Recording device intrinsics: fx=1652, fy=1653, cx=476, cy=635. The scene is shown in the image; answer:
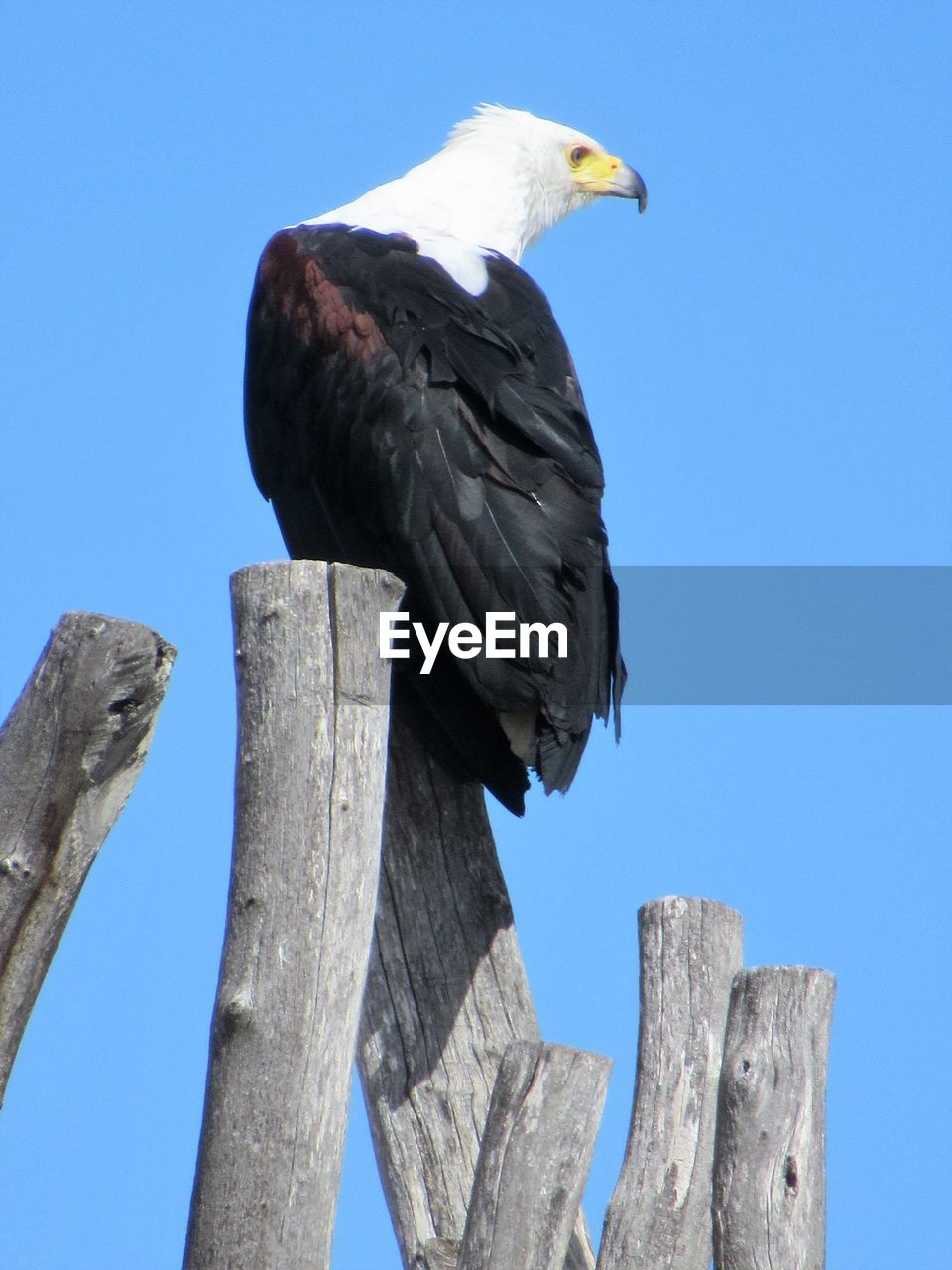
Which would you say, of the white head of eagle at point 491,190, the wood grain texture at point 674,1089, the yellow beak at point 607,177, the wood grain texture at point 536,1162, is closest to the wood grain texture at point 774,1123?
the wood grain texture at point 674,1089

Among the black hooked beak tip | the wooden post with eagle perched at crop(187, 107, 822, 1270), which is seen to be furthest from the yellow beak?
the wooden post with eagle perched at crop(187, 107, 822, 1270)

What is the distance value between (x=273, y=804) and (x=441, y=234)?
2477 millimetres

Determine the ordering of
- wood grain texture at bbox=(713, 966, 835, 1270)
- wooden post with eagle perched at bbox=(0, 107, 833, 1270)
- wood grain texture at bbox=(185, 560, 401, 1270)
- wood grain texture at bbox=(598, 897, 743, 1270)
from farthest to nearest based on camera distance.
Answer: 1. wood grain texture at bbox=(598, 897, 743, 1270)
2. wood grain texture at bbox=(713, 966, 835, 1270)
3. wooden post with eagle perched at bbox=(0, 107, 833, 1270)
4. wood grain texture at bbox=(185, 560, 401, 1270)

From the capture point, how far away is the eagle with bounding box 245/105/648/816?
12.0 feet

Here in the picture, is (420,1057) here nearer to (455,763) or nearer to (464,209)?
(455,763)

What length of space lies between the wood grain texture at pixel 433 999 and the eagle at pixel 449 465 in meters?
0.13

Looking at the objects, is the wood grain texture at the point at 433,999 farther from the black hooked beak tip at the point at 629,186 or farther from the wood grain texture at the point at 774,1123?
the black hooked beak tip at the point at 629,186

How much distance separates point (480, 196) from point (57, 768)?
3.16m

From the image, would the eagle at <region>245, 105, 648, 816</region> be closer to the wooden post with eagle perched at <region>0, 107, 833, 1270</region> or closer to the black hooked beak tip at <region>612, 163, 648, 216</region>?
the wooden post with eagle perched at <region>0, 107, 833, 1270</region>

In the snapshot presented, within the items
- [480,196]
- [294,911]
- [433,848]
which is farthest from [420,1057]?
[480,196]

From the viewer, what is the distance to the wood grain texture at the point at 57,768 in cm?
273

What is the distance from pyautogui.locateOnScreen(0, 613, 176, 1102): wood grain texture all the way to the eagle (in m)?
1.00

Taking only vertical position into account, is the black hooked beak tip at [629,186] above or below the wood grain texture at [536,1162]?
above

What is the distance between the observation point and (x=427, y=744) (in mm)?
3832
